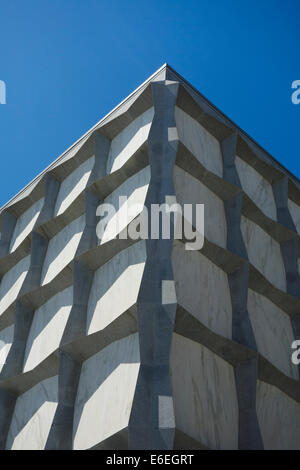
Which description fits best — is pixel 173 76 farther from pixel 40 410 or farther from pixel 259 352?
pixel 40 410

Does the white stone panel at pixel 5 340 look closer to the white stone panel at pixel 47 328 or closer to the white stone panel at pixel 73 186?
the white stone panel at pixel 47 328

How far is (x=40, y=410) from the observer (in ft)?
57.1

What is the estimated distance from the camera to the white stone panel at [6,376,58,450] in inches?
661

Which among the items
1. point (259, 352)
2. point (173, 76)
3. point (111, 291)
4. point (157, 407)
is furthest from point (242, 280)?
point (173, 76)

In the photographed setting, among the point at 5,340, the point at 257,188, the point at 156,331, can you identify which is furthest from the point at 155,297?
the point at 257,188

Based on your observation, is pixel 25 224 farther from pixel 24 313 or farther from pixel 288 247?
pixel 288 247

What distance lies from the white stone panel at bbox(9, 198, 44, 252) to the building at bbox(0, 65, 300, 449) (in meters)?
0.12

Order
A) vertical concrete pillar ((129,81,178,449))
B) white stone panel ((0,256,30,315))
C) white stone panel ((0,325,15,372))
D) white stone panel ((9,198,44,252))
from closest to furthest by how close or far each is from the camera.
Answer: vertical concrete pillar ((129,81,178,449))
white stone panel ((0,325,15,372))
white stone panel ((0,256,30,315))
white stone panel ((9,198,44,252))

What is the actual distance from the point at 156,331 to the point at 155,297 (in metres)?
0.84

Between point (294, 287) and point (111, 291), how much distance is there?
640 cm

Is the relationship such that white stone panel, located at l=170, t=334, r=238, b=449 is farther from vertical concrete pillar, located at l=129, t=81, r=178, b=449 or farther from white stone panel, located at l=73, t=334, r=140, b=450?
white stone panel, located at l=73, t=334, r=140, b=450

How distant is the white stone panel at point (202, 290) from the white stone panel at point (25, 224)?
809cm

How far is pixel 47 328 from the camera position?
19.5 m

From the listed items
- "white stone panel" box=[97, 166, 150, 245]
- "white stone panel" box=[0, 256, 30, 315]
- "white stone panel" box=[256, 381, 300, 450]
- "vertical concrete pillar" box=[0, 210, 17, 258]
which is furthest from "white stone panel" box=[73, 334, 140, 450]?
"vertical concrete pillar" box=[0, 210, 17, 258]
